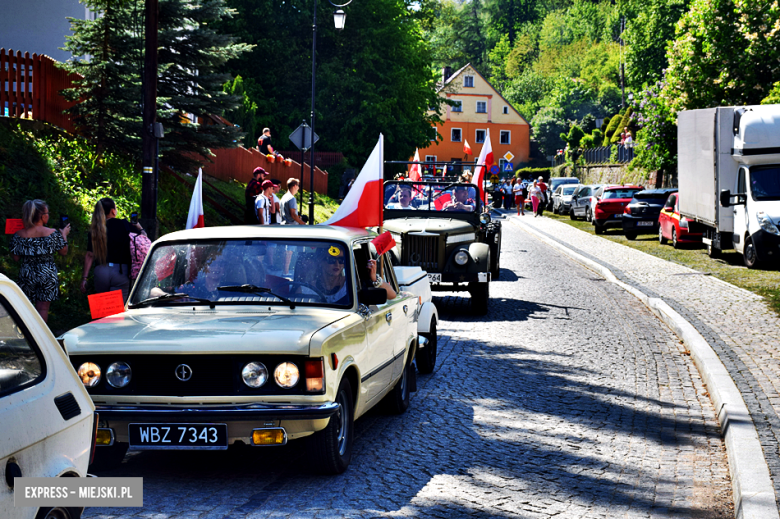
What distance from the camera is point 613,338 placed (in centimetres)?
1218

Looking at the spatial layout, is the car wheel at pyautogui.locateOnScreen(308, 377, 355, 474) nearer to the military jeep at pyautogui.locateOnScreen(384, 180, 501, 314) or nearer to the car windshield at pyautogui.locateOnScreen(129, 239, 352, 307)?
the car windshield at pyautogui.locateOnScreen(129, 239, 352, 307)

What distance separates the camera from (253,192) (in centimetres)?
1568

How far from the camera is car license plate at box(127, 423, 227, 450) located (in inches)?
207

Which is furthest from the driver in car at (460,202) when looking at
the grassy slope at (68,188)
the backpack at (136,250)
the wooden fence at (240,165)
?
the wooden fence at (240,165)

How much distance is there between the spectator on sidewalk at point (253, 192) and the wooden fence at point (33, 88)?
460 cm

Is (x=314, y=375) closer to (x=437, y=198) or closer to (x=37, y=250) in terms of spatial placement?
(x=37, y=250)

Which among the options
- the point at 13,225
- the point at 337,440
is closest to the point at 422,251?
the point at 13,225

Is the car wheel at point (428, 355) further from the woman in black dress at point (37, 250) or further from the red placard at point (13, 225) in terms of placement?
the red placard at point (13, 225)

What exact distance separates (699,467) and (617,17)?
356 feet

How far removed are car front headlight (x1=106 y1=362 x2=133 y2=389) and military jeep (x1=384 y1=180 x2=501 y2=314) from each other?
25.1ft

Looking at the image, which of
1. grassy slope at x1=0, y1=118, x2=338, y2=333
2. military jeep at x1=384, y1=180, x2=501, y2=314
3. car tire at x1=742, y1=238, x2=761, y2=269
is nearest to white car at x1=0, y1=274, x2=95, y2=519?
grassy slope at x1=0, y1=118, x2=338, y2=333

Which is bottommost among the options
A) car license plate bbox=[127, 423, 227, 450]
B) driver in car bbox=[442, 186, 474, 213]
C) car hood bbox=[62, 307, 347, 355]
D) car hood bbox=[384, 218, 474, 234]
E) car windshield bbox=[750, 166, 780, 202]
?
car license plate bbox=[127, 423, 227, 450]

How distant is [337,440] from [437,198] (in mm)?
10630

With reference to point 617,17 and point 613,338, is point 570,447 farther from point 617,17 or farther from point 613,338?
point 617,17
